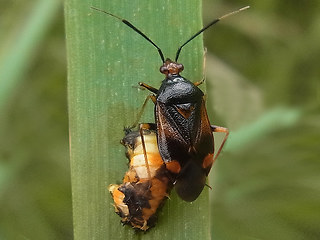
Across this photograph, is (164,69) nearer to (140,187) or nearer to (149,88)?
(149,88)

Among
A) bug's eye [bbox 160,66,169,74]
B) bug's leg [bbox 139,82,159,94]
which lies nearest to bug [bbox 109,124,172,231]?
bug's leg [bbox 139,82,159,94]

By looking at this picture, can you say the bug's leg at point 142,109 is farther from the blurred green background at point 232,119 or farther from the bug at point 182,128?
the blurred green background at point 232,119

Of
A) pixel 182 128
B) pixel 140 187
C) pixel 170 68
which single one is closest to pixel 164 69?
pixel 170 68

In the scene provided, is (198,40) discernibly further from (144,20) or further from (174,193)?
(174,193)

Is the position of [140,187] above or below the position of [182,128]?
below

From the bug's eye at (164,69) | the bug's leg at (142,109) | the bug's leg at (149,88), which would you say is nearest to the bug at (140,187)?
the bug's leg at (142,109)

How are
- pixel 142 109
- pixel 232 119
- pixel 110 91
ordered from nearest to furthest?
pixel 110 91, pixel 142 109, pixel 232 119
